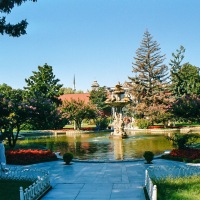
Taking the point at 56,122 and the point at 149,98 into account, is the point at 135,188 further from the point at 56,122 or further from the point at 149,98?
the point at 149,98

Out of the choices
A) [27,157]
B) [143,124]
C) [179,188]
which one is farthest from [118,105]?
[179,188]

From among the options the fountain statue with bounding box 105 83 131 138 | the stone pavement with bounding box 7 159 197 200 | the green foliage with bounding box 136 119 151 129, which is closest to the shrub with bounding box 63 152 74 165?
the stone pavement with bounding box 7 159 197 200

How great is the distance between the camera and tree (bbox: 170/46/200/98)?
5862cm

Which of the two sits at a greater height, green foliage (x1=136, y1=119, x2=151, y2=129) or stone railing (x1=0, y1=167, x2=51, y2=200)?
green foliage (x1=136, y1=119, x2=151, y2=129)

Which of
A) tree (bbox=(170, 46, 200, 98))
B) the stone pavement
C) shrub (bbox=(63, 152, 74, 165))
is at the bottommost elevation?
the stone pavement

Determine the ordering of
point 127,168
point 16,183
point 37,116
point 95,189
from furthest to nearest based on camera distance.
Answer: point 37,116
point 127,168
point 16,183
point 95,189

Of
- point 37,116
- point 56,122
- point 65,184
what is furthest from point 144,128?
point 65,184

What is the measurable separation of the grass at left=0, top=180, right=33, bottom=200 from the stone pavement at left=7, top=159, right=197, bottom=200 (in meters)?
1.15

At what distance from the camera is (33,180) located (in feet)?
45.8

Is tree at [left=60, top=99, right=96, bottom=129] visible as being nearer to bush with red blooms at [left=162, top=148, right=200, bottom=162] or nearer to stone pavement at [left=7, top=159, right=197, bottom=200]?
stone pavement at [left=7, top=159, right=197, bottom=200]

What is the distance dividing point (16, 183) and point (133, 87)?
4995 cm

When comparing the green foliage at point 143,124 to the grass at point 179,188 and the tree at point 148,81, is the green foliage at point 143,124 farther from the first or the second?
the grass at point 179,188

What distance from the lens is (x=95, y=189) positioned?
507 inches

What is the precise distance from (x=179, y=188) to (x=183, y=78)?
52558mm
